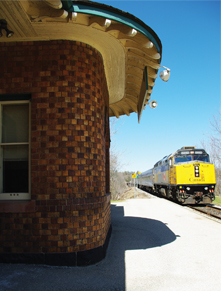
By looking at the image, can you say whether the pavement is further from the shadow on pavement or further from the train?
the train

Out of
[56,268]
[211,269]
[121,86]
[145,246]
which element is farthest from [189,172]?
[56,268]

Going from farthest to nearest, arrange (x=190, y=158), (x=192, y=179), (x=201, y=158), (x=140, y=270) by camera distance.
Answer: (x=201, y=158) → (x=190, y=158) → (x=192, y=179) → (x=140, y=270)

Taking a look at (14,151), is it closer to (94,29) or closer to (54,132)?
(54,132)

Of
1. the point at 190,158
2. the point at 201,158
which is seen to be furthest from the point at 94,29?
the point at 201,158

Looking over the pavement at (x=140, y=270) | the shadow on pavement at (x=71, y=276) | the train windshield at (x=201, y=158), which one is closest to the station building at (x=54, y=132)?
the shadow on pavement at (x=71, y=276)

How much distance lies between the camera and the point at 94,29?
451cm

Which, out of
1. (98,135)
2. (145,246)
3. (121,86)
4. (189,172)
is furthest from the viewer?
(189,172)

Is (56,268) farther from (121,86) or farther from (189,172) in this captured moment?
(189,172)

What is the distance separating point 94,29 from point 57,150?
2111mm

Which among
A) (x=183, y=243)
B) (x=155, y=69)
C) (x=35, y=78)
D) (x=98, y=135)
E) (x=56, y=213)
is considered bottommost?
(x=183, y=243)

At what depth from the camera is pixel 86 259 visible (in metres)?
4.48

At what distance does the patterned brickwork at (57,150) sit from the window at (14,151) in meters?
0.26

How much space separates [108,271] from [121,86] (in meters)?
5.13

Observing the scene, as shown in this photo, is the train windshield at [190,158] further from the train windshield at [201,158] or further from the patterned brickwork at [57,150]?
the patterned brickwork at [57,150]
